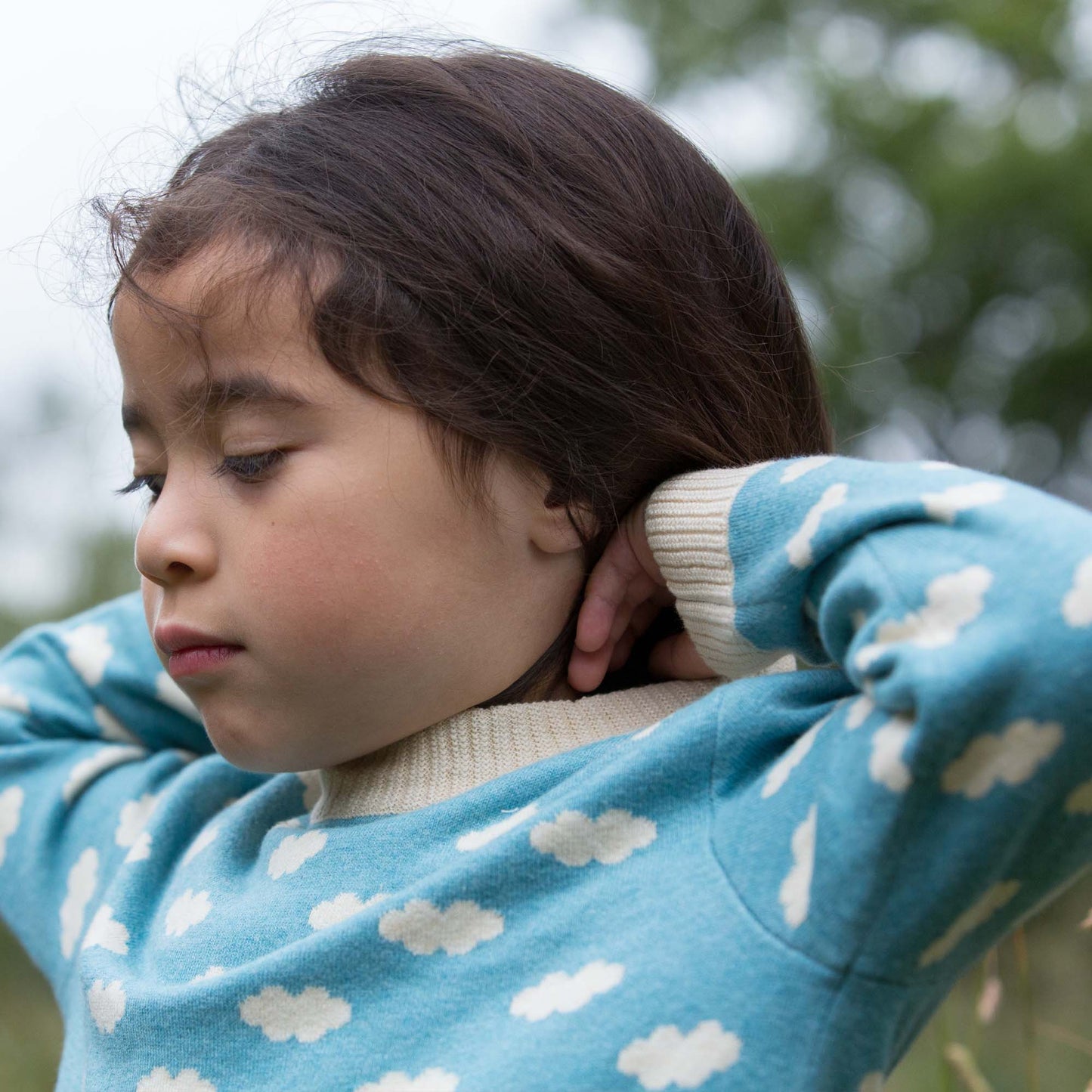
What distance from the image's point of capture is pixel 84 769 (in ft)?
5.50

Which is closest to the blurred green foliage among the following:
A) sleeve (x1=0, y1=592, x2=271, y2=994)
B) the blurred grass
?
the blurred grass

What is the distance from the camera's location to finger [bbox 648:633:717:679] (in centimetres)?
132

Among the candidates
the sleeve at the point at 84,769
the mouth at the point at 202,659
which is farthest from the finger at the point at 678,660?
the sleeve at the point at 84,769

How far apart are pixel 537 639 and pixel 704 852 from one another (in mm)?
333

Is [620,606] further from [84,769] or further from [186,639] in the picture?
[84,769]

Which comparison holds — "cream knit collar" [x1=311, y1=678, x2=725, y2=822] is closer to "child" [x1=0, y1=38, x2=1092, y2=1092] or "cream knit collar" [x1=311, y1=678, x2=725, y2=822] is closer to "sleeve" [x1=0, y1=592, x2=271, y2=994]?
"child" [x1=0, y1=38, x2=1092, y2=1092]

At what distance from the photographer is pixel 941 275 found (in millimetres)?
10320

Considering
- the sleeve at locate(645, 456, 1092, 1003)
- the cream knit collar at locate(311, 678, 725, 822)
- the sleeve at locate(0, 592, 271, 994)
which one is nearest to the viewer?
the sleeve at locate(645, 456, 1092, 1003)

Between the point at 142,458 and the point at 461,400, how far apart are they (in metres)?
0.33

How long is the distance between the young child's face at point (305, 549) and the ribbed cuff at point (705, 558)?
151mm

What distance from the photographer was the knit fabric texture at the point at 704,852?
843mm

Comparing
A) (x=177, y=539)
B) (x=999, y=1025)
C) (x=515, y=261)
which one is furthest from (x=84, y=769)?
(x=999, y=1025)

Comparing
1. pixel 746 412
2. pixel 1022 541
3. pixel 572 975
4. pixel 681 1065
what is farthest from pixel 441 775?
pixel 1022 541

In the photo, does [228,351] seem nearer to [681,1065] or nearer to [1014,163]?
[681,1065]
